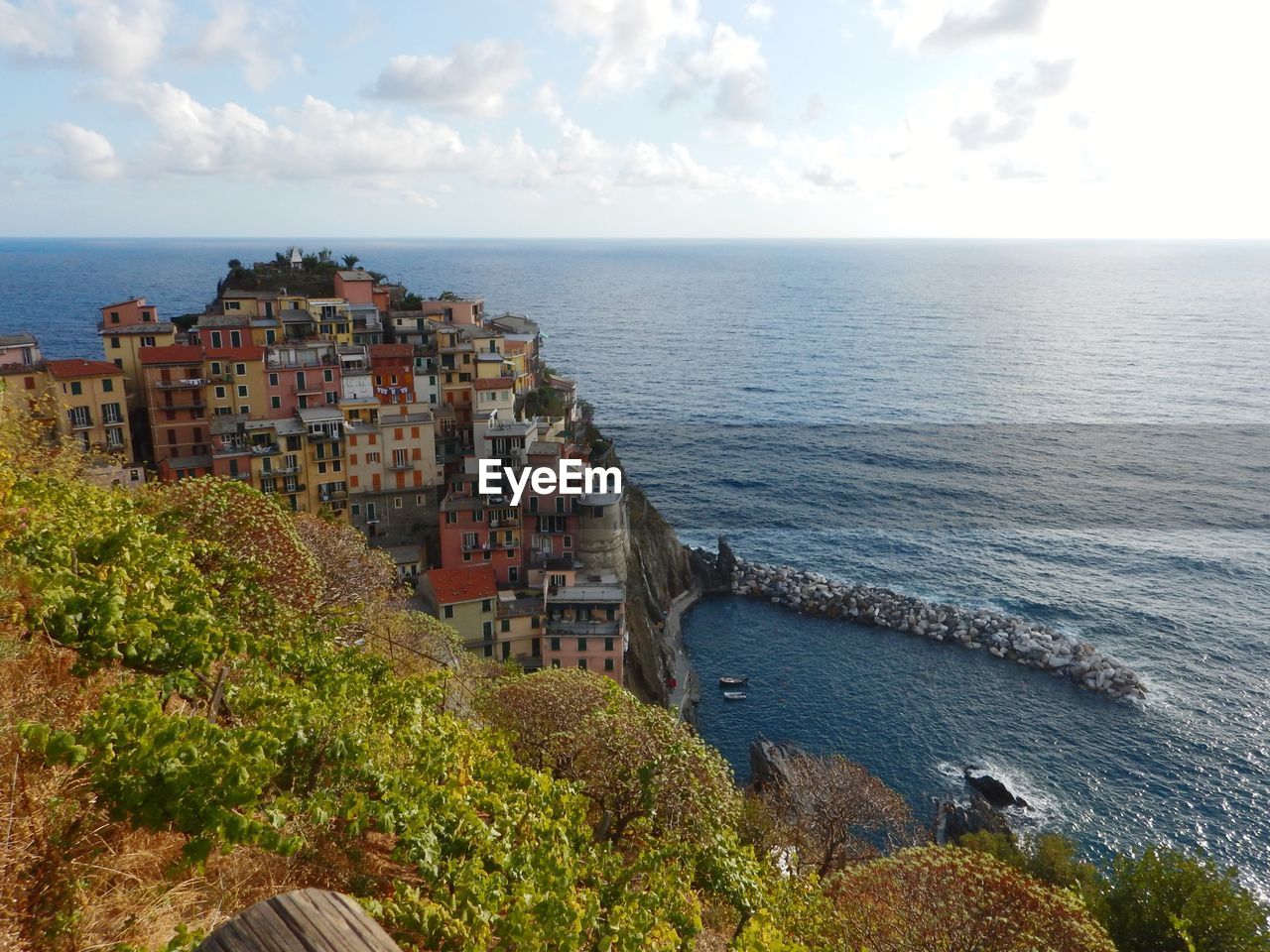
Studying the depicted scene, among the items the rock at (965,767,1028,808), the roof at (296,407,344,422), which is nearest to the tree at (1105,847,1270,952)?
the rock at (965,767,1028,808)

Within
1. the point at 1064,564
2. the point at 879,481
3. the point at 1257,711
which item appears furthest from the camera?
the point at 879,481

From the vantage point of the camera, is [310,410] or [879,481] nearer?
[310,410]

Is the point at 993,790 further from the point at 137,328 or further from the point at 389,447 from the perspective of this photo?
the point at 137,328

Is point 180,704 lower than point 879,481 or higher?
higher

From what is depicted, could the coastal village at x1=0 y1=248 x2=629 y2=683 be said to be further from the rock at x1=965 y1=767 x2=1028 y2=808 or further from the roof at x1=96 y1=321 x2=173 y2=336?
the rock at x1=965 y1=767 x2=1028 y2=808

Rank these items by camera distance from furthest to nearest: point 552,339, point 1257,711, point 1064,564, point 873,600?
point 552,339, point 1064,564, point 873,600, point 1257,711

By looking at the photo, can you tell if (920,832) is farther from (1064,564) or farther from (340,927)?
(340,927)

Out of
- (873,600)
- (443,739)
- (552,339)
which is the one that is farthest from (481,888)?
(552,339)

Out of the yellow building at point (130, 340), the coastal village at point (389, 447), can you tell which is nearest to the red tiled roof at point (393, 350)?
the coastal village at point (389, 447)
